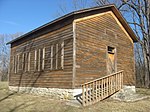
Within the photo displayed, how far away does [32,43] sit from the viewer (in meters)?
14.0

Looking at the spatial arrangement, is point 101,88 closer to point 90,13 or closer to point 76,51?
point 76,51

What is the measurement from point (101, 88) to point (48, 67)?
384cm

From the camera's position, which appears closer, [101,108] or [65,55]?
[101,108]

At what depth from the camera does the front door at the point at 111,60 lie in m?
12.7

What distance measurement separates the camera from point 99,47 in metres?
12.0

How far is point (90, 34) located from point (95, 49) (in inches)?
39.4

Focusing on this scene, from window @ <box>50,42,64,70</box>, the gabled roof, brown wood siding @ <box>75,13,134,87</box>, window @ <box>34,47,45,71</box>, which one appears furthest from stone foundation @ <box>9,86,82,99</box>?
the gabled roof

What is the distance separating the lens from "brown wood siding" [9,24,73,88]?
34.2ft

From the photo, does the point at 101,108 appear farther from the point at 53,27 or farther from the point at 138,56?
the point at 138,56

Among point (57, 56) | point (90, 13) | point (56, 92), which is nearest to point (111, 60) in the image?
point (90, 13)

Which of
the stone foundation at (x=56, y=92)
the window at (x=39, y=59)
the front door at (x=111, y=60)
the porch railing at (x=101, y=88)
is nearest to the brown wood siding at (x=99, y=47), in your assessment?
the front door at (x=111, y=60)

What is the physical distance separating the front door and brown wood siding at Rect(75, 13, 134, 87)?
0.31m

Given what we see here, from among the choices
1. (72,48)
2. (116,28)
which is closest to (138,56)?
(116,28)

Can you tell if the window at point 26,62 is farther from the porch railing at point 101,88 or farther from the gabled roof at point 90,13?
the porch railing at point 101,88
